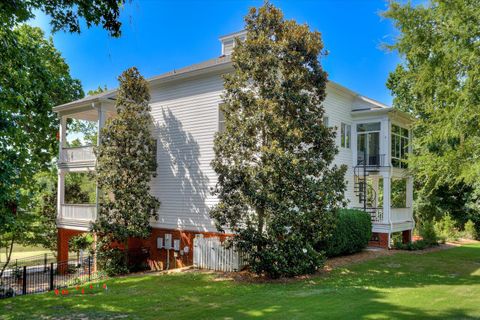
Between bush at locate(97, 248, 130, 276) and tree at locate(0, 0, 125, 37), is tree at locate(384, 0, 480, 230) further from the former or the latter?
bush at locate(97, 248, 130, 276)

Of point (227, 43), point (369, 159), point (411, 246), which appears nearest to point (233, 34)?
point (227, 43)

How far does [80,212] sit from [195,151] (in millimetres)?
7360

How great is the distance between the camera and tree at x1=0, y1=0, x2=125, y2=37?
787 centimetres

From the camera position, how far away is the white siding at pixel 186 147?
55.7 ft

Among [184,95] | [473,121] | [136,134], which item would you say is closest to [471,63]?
[473,121]

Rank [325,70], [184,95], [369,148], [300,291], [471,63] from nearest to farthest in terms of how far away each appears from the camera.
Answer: [300,291] → [471,63] → [325,70] → [184,95] → [369,148]

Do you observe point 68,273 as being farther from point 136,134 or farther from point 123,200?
point 136,134

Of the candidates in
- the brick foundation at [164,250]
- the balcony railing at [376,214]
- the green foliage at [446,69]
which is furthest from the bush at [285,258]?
the balcony railing at [376,214]

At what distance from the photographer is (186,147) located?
58.3ft

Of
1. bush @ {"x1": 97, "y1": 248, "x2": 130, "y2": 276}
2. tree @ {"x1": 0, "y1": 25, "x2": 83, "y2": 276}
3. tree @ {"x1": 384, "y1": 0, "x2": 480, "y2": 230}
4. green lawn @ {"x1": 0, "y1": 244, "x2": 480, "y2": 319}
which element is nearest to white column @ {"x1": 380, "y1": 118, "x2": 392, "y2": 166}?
tree @ {"x1": 384, "y1": 0, "x2": 480, "y2": 230}

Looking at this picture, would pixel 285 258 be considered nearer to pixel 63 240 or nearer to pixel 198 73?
pixel 198 73

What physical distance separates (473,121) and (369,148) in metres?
9.19

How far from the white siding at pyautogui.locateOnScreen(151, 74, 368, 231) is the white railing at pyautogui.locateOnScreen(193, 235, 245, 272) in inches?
59.0

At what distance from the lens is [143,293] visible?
11.1 meters
